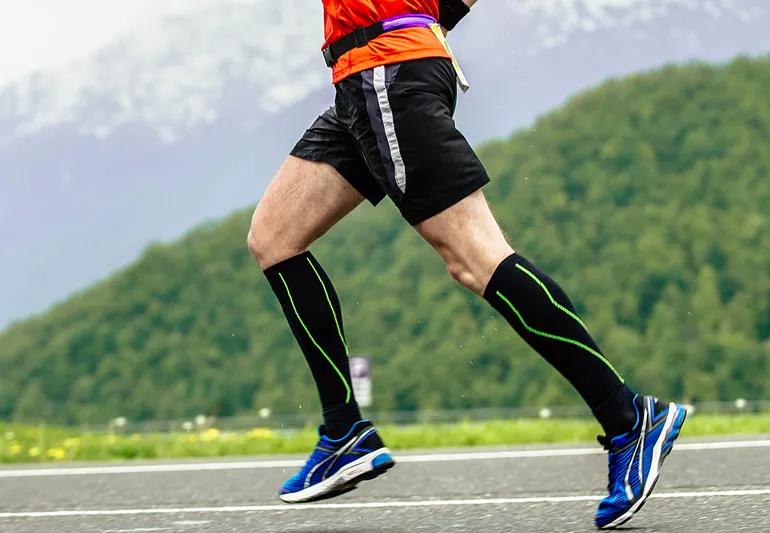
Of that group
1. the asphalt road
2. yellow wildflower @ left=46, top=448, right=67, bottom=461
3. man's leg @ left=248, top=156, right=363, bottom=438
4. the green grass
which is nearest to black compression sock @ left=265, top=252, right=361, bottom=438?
man's leg @ left=248, top=156, right=363, bottom=438

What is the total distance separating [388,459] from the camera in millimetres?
3176

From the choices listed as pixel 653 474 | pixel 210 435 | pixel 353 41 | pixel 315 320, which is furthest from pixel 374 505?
pixel 210 435

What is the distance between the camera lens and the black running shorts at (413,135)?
2.79 meters

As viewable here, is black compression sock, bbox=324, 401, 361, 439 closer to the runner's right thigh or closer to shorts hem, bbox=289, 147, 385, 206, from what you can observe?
the runner's right thigh

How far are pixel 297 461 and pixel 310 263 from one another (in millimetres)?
2430

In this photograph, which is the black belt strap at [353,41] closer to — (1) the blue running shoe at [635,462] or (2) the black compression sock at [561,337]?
(2) the black compression sock at [561,337]

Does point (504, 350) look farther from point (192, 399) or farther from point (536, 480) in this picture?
point (536, 480)

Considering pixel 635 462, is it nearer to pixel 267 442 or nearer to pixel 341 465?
pixel 341 465

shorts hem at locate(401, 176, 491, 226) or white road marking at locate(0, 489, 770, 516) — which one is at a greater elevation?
shorts hem at locate(401, 176, 491, 226)

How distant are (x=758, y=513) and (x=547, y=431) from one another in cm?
400

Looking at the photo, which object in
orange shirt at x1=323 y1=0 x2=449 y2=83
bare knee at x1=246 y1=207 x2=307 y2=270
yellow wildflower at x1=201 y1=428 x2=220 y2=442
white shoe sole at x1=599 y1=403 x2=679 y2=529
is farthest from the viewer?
yellow wildflower at x1=201 y1=428 x2=220 y2=442

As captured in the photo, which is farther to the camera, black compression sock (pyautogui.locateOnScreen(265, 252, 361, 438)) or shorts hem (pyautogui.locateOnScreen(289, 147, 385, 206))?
black compression sock (pyautogui.locateOnScreen(265, 252, 361, 438))

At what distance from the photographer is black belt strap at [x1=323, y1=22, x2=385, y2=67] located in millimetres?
2947

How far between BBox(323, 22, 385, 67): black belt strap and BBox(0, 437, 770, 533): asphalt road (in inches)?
45.1
